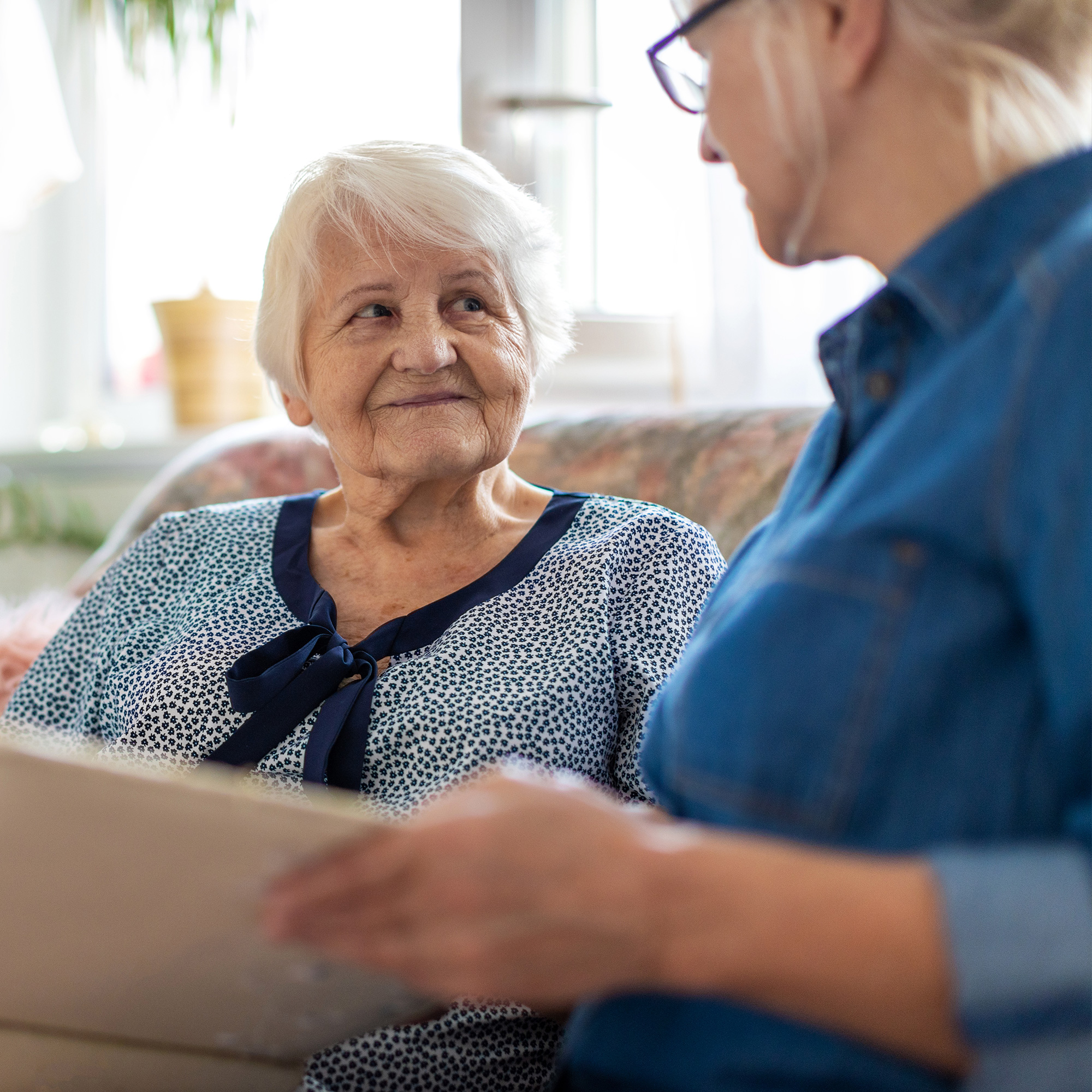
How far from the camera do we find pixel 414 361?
1.23 metres

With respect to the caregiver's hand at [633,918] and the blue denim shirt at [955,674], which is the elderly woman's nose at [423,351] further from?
the caregiver's hand at [633,918]

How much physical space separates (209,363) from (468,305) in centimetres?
145

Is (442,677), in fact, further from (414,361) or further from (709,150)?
(709,150)

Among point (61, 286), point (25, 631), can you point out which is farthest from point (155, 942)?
point (61, 286)

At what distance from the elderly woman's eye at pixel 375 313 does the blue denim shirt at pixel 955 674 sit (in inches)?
28.5

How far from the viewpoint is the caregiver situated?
50 centimetres

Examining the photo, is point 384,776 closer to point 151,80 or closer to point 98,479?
point 98,479

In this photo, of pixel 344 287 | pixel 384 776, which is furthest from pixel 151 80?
pixel 384 776

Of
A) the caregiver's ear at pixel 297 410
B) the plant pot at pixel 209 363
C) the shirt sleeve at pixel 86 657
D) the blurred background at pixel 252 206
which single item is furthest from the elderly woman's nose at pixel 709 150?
the plant pot at pixel 209 363

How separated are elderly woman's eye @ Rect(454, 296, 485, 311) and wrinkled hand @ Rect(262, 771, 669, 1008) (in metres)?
0.85

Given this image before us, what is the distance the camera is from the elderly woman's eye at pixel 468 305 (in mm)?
1282

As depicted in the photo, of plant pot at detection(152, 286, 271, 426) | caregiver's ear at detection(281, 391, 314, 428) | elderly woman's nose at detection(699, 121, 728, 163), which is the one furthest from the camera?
plant pot at detection(152, 286, 271, 426)

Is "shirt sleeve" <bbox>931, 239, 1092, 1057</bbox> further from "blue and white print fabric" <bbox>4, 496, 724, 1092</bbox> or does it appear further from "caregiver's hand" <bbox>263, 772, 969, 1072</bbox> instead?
"blue and white print fabric" <bbox>4, 496, 724, 1092</bbox>

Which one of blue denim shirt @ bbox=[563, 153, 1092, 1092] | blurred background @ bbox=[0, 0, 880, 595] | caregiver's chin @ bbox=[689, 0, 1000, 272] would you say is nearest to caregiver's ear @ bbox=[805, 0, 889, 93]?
caregiver's chin @ bbox=[689, 0, 1000, 272]
